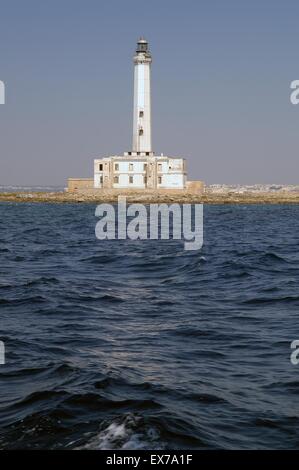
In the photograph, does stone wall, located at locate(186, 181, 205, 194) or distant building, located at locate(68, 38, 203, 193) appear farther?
stone wall, located at locate(186, 181, 205, 194)

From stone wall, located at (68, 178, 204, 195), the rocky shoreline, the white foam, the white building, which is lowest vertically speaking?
the white foam

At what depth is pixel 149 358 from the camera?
9.52 m

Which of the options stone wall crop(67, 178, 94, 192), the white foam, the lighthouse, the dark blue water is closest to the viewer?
the white foam

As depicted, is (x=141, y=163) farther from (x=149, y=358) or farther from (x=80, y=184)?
(x=149, y=358)

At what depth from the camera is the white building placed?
78625 mm

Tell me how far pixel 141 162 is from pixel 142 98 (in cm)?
734

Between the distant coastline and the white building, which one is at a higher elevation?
the white building

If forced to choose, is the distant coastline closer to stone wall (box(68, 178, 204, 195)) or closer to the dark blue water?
stone wall (box(68, 178, 204, 195))

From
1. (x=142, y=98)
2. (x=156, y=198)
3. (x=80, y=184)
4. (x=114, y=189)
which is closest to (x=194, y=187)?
Answer: (x=156, y=198)

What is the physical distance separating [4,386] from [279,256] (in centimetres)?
1747

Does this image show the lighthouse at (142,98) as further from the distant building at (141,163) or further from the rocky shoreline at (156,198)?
the rocky shoreline at (156,198)

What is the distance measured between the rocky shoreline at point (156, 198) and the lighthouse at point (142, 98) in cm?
609

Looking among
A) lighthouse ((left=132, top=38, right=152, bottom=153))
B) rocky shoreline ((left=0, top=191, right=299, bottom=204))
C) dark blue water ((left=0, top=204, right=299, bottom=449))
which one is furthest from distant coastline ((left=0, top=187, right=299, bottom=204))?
dark blue water ((left=0, top=204, right=299, bottom=449))

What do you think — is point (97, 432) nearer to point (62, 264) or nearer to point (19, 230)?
point (62, 264)
